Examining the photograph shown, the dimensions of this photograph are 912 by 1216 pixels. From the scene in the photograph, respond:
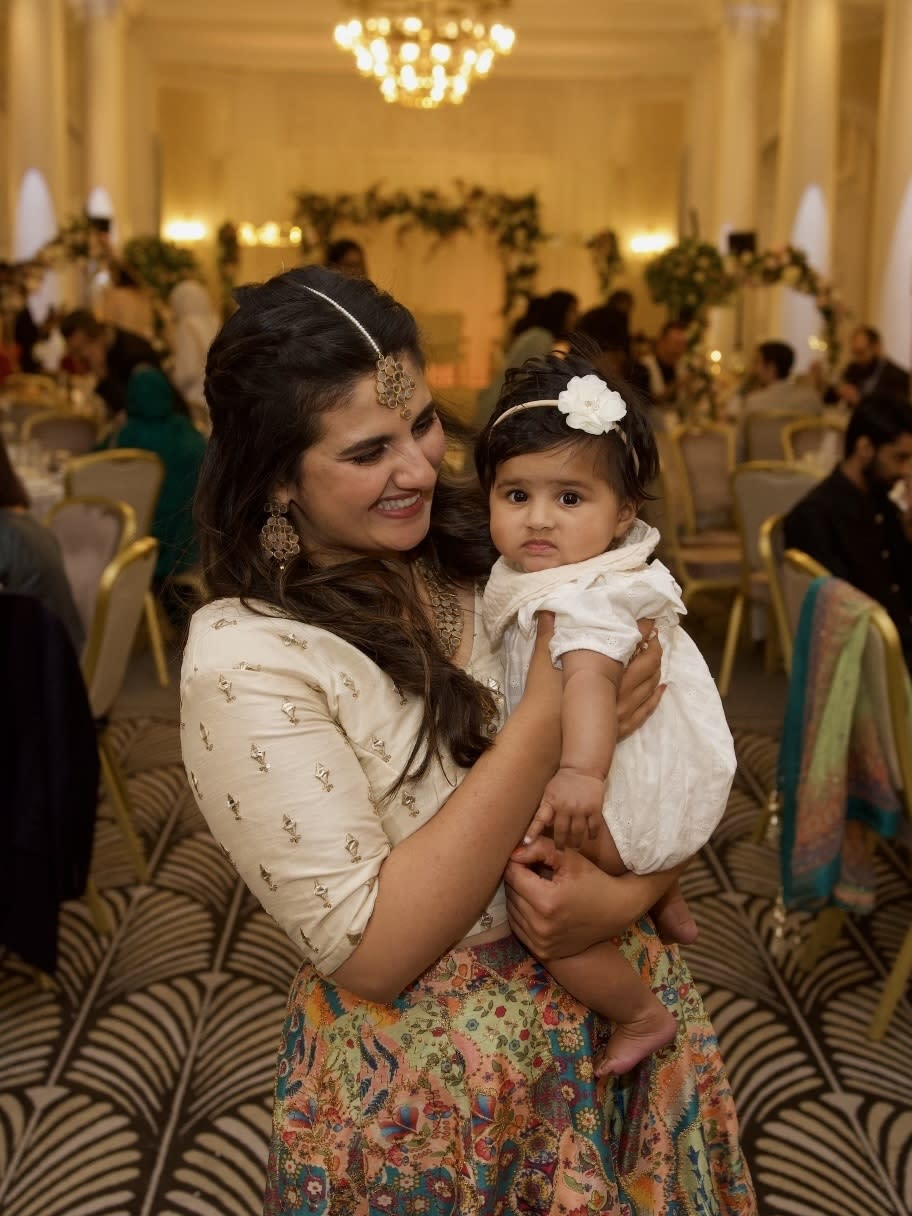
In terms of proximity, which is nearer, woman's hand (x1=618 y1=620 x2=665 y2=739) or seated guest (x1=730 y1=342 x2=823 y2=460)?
woman's hand (x1=618 y1=620 x2=665 y2=739)

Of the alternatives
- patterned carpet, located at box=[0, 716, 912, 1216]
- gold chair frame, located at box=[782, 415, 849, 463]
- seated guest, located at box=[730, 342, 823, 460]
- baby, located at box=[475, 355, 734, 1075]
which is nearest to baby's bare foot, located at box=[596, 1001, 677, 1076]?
baby, located at box=[475, 355, 734, 1075]

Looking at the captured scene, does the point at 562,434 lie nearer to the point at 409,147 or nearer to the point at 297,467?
the point at 297,467

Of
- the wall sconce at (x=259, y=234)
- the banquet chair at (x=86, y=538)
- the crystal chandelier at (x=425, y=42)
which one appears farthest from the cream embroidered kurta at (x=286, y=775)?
the wall sconce at (x=259, y=234)

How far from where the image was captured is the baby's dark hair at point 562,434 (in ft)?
5.35

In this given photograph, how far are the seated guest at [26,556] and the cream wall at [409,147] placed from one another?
15.5 m

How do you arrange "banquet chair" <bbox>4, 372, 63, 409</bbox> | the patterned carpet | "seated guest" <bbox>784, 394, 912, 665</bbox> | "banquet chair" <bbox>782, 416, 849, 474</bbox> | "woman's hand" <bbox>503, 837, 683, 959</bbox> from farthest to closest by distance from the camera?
"banquet chair" <bbox>4, 372, 63, 409</bbox>
"banquet chair" <bbox>782, 416, 849, 474</bbox>
"seated guest" <bbox>784, 394, 912, 665</bbox>
the patterned carpet
"woman's hand" <bbox>503, 837, 683, 959</bbox>

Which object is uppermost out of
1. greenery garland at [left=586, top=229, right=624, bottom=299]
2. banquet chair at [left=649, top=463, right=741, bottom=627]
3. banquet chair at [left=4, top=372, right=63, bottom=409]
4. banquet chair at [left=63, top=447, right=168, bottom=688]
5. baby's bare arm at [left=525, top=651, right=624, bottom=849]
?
greenery garland at [left=586, top=229, right=624, bottom=299]

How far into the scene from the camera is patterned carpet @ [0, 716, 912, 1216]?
2.80 meters

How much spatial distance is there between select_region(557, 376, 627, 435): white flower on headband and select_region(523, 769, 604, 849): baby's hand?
1.35 ft

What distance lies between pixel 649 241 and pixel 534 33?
338 cm

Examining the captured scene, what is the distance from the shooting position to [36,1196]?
9.02 ft

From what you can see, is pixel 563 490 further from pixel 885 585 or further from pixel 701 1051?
pixel 885 585

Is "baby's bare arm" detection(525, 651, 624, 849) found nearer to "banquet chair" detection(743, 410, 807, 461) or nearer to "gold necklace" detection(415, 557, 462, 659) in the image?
"gold necklace" detection(415, 557, 462, 659)

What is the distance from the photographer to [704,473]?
713 centimetres
